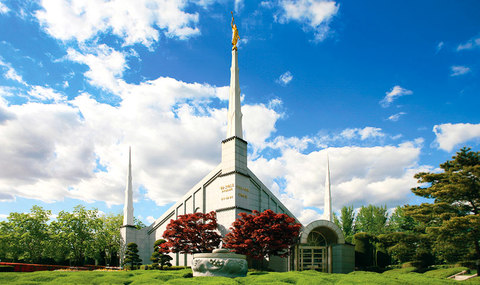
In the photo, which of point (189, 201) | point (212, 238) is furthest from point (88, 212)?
point (212, 238)

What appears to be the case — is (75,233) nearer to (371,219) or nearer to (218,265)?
(218,265)

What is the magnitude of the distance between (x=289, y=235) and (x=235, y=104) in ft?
49.0

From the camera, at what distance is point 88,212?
1738 inches

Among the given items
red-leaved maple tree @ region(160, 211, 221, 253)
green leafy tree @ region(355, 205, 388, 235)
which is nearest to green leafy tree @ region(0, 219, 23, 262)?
red-leaved maple tree @ region(160, 211, 221, 253)

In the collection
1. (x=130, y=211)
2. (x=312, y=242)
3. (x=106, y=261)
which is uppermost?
(x=130, y=211)

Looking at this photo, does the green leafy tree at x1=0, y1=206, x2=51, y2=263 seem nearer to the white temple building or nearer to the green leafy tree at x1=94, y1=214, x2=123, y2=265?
the green leafy tree at x1=94, y1=214, x2=123, y2=265

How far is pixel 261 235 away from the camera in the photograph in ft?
86.2

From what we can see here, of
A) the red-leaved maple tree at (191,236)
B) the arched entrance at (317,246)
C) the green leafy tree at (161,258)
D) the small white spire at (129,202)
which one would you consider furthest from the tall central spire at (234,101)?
the small white spire at (129,202)

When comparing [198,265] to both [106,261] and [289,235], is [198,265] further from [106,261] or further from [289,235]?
[106,261]

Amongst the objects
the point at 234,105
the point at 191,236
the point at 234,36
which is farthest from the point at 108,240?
the point at 234,36

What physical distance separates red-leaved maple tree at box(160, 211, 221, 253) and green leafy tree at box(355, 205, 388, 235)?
4190 cm

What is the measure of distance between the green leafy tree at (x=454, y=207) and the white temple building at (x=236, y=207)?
745cm

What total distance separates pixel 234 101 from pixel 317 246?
16.5 metres

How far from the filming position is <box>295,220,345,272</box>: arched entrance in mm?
29047
